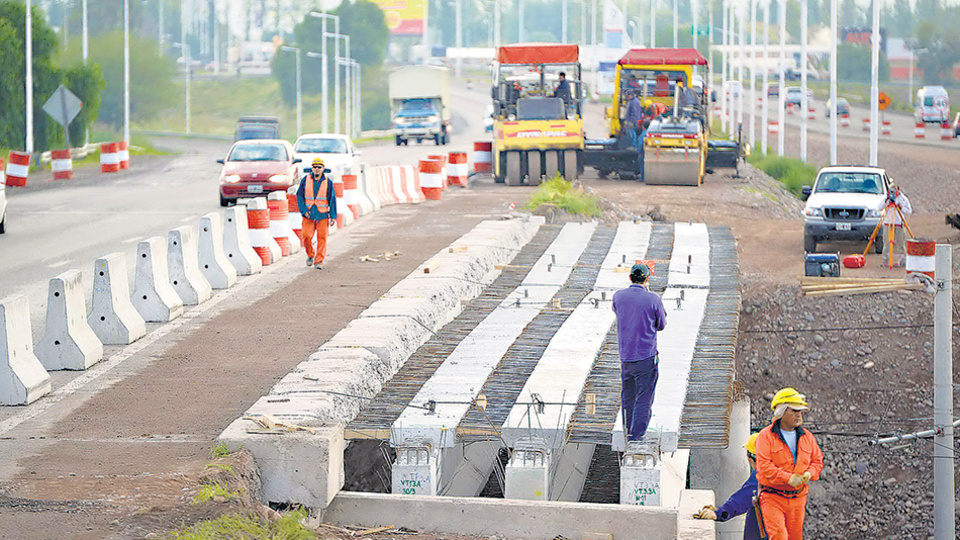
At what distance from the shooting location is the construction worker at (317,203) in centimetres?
1836

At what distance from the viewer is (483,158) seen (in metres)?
39.0

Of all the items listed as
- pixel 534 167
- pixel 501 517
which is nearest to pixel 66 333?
pixel 501 517

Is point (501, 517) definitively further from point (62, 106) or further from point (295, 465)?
point (62, 106)

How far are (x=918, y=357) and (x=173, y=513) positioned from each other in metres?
15.7

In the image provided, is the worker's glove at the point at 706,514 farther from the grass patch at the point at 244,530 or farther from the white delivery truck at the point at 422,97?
the white delivery truck at the point at 422,97

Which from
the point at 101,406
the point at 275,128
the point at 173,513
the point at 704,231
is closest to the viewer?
the point at 173,513

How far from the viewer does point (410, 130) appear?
69438 millimetres

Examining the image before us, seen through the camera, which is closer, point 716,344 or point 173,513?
point 173,513

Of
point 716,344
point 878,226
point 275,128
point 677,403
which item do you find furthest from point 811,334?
point 275,128

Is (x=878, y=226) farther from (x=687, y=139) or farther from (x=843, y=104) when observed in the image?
(x=843, y=104)

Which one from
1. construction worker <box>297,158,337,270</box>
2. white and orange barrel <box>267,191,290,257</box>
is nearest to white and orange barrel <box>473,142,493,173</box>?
white and orange barrel <box>267,191,290,257</box>

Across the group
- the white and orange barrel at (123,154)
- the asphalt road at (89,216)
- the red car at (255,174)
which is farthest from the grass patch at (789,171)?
the white and orange barrel at (123,154)

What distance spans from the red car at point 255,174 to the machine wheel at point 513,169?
6.79 m

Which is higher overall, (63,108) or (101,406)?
(63,108)
